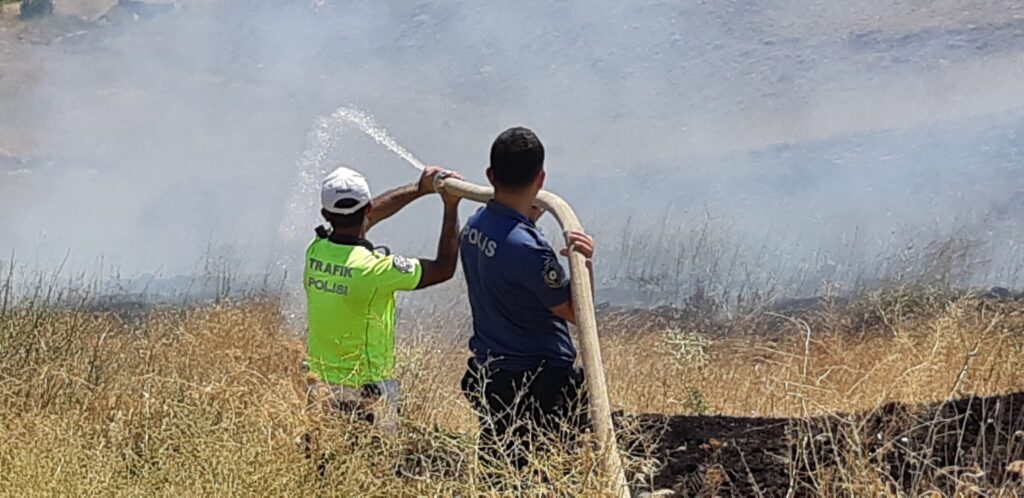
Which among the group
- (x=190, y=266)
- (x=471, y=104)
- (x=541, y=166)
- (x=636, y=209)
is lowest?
(x=190, y=266)

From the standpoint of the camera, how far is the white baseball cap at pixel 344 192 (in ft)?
12.2

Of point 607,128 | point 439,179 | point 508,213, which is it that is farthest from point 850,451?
point 607,128

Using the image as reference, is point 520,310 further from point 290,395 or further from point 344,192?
point 290,395

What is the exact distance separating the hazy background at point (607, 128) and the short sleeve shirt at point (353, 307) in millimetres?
6314

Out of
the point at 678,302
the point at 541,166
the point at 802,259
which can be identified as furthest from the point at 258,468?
the point at 802,259

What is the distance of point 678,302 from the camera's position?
9.42 metres

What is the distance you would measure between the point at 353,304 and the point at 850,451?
1.45m

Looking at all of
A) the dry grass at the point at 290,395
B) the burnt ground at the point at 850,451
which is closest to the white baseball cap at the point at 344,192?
the dry grass at the point at 290,395

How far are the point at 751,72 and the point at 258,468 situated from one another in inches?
407

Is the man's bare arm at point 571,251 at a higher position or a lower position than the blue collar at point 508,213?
lower

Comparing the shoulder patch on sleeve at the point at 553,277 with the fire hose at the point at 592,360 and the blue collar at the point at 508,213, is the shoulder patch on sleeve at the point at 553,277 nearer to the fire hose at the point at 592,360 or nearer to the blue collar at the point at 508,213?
the fire hose at the point at 592,360

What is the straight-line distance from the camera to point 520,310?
11.6 ft

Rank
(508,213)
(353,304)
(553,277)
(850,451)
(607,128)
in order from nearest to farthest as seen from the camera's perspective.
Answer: (850,451)
(553,277)
(508,213)
(353,304)
(607,128)

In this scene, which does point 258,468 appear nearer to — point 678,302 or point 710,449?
point 710,449
